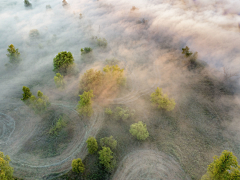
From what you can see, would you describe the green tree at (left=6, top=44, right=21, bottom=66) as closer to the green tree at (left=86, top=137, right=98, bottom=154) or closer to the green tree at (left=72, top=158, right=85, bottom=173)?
the green tree at (left=86, top=137, right=98, bottom=154)

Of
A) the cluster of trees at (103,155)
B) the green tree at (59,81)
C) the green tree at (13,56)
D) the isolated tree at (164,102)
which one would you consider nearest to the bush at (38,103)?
the green tree at (59,81)

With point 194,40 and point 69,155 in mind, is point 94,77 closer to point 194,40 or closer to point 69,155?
point 69,155

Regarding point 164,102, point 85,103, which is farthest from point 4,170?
point 164,102

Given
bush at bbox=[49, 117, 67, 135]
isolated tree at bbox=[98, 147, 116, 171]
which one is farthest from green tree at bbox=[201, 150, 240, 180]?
bush at bbox=[49, 117, 67, 135]

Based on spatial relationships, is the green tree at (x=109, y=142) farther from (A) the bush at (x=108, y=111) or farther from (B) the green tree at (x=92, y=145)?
(A) the bush at (x=108, y=111)

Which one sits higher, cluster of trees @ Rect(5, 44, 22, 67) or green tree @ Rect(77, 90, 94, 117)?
cluster of trees @ Rect(5, 44, 22, 67)

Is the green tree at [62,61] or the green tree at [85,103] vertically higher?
the green tree at [62,61]
